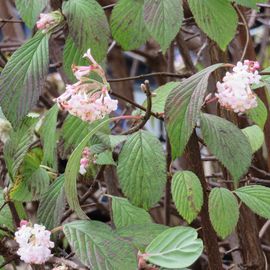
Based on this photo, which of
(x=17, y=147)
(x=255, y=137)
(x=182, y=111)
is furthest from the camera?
(x=255, y=137)

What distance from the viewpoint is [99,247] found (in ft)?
2.35

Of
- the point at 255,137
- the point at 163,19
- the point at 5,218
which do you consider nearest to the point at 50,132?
the point at 5,218

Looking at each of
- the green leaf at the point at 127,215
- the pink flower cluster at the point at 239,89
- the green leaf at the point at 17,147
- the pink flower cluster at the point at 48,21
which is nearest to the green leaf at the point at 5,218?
the green leaf at the point at 17,147

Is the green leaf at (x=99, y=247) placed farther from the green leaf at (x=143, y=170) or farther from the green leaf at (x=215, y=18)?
the green leaf at (x=215, y=18)

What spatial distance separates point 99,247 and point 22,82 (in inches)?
9.0

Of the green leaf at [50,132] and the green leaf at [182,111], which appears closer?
the green leaf at [182,111]

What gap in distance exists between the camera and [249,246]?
3.50ft

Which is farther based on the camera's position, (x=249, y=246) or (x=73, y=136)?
(x=249, y=246)

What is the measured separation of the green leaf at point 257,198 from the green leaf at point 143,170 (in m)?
0.13

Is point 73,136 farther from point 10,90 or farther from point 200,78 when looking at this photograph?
point 200,78

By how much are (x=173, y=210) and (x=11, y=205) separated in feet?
2.54

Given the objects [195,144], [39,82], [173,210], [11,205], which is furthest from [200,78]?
[173,210]

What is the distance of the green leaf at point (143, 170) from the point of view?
757 millimetres

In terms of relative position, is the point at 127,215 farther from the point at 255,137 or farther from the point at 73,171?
the point at 255,137
